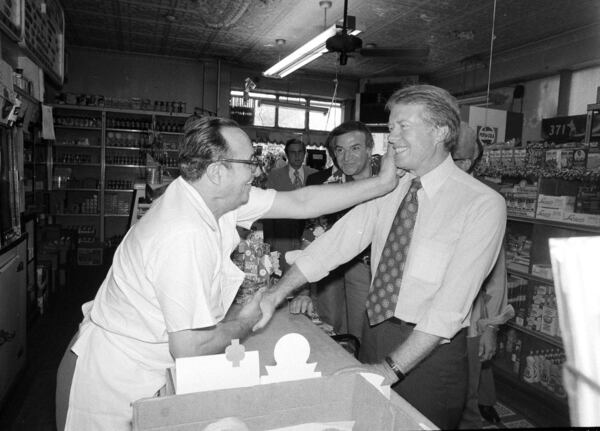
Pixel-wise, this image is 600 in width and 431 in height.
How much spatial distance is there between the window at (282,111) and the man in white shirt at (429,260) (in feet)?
30.6

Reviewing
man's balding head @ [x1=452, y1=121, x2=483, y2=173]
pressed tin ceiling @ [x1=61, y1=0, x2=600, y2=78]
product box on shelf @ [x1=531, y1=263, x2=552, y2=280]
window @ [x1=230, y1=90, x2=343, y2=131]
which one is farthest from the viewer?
window @ [x1=230, y1=90, x2=343, y2=131]

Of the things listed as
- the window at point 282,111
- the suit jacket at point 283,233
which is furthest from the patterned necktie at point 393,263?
the window at point 282,111

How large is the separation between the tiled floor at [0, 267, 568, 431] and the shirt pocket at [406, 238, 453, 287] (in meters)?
1.27

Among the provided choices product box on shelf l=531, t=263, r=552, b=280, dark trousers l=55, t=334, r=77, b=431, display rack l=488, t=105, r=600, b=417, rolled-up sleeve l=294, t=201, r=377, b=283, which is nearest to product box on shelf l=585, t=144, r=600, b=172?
display rack l=488, t=105, r=600, b=417

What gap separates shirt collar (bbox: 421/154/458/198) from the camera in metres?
1.78

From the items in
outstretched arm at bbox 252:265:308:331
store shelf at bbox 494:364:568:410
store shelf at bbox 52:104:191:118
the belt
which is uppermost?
store shelf at bbox 52:104:191:118

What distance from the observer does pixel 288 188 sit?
5980mm

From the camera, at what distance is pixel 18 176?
394 cm

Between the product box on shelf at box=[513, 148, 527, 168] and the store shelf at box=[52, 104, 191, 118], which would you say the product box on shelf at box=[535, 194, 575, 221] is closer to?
the product box on shelf at box=[513, 148, 527, 168]

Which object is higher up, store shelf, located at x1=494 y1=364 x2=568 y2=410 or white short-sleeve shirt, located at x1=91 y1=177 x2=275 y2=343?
white short-sleeve shirt, located at x1=91 y1=177 x2=275 y2=343

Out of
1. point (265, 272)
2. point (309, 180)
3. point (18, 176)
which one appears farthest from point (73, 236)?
point (265, 272)

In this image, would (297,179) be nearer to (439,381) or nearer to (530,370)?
(530,370)

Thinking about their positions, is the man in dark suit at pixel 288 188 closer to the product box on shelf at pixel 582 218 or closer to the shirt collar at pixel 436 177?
the product box on shelf at pixel 582 218

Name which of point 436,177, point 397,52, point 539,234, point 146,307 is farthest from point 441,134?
point 397,52
